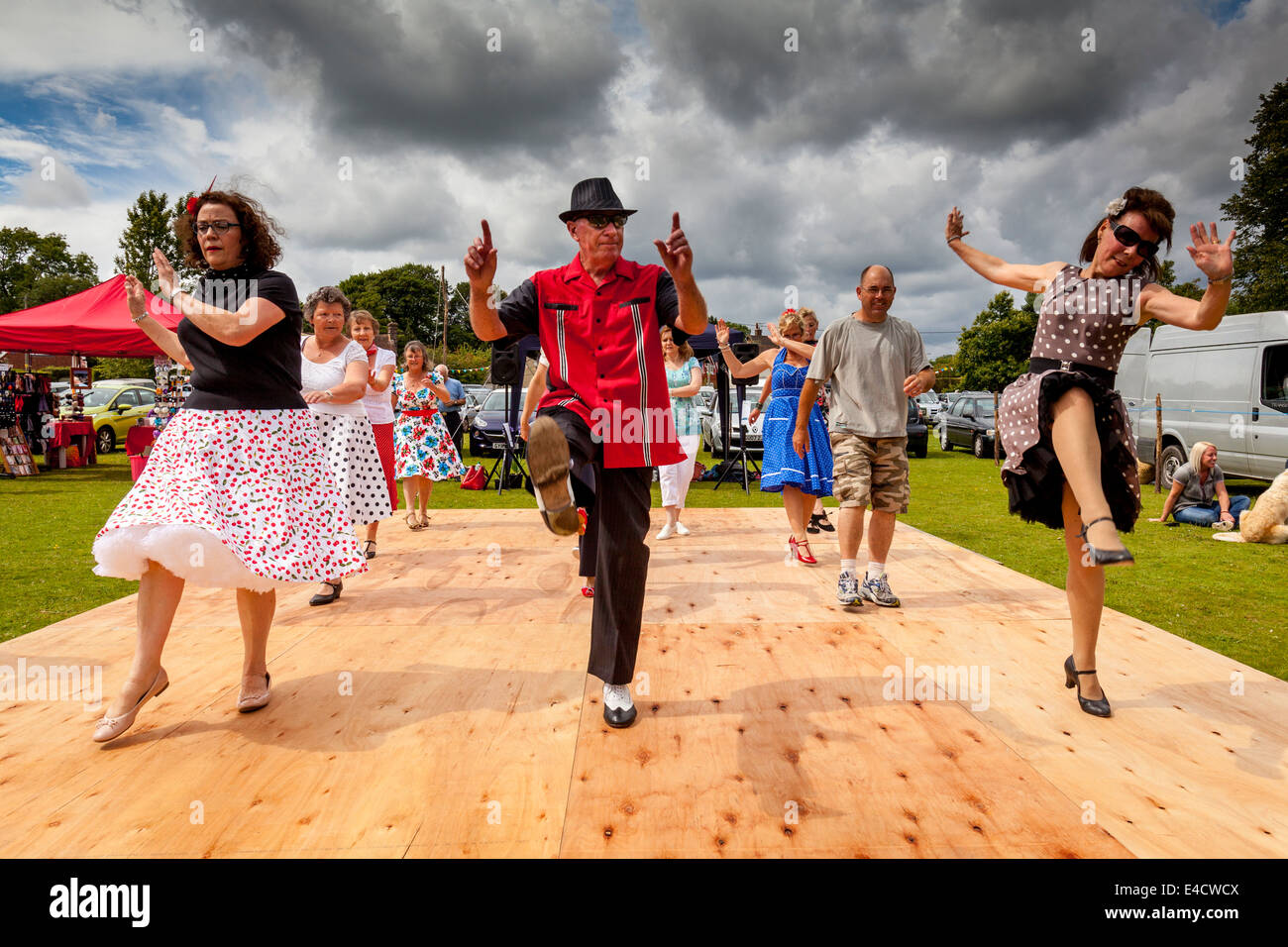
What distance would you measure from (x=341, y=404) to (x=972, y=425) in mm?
19039

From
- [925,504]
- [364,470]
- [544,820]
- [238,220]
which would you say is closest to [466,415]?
[925,504]

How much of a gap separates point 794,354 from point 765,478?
1137mm

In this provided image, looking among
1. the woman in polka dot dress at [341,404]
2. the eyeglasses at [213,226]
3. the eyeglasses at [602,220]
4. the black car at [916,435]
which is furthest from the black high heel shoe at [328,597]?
the black car at [916,435]

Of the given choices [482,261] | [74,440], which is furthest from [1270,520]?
[74,440]

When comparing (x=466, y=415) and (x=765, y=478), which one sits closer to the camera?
(x=765, y=478)

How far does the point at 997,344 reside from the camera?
171 feet

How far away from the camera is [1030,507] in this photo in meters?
3.12

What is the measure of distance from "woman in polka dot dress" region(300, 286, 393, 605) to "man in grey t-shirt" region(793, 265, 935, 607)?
312cm

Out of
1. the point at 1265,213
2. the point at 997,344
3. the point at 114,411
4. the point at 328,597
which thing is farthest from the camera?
the point at 997,344

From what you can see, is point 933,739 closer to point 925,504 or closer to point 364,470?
point 364,470

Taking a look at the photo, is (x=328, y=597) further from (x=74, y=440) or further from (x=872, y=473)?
(x=74, y=440)

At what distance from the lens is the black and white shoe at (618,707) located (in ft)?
Answer: 9.13

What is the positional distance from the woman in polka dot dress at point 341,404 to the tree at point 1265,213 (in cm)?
4152

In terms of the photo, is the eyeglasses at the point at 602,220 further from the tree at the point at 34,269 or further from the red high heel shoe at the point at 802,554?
the tree at the point at 34,269
